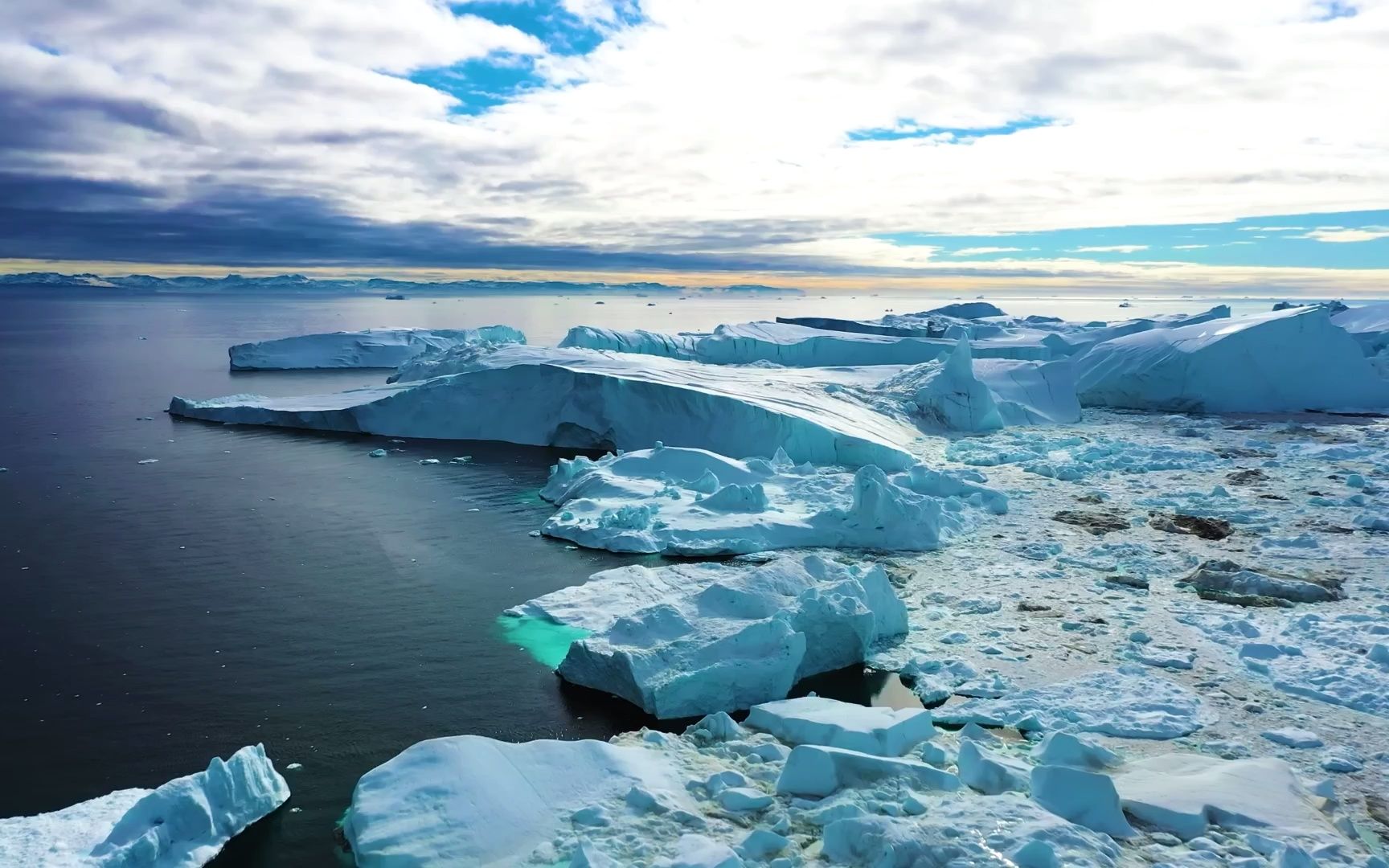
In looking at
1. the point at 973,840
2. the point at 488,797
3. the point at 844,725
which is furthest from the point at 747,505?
the point at 973,840

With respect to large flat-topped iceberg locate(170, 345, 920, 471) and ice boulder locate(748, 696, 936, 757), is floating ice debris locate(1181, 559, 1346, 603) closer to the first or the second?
ice boulder locate(748, 696, 936, 757)

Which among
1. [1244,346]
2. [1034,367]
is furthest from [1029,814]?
[1244,346]

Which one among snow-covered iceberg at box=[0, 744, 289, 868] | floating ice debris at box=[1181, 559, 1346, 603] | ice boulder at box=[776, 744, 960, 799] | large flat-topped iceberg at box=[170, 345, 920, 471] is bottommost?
snow-covered iceberg at box=[0, 744, 289, 868]

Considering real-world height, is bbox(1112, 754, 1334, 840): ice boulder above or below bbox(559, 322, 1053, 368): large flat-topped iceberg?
below

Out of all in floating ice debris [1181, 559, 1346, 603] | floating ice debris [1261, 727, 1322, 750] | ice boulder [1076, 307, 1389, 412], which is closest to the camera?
floating ice debris [1261, 727, 1322, 750]

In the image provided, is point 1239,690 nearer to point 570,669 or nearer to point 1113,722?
point 1113,722

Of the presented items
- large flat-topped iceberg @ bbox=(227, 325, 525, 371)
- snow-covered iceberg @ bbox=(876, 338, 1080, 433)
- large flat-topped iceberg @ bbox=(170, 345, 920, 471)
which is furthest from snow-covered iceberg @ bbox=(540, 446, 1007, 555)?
large flat-topped iceberg @ bbox=(227, 325, 525, 371)
